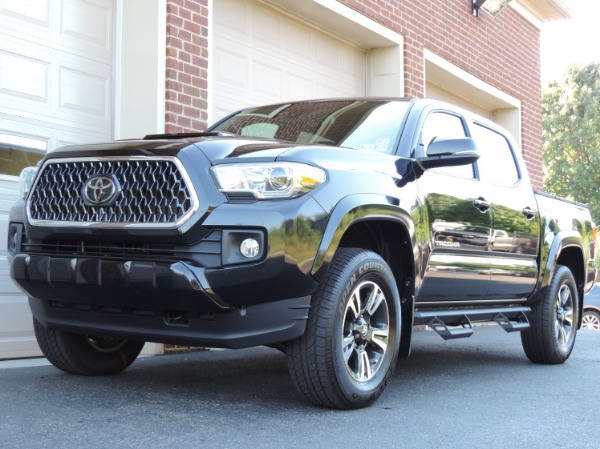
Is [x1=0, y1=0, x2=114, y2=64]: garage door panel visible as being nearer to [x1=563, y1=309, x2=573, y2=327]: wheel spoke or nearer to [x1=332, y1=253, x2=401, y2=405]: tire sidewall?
[x1=332, y1=253, x2=401, y2=405]: tire sidewall

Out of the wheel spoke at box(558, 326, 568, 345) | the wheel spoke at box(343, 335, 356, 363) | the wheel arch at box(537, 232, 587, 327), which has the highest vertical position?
the wheel arch at box(537, 232, 587, 327)

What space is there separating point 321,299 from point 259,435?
767 mm

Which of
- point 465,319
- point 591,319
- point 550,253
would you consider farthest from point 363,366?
point 591,319

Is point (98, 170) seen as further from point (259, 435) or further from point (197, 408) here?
point (259, 435)

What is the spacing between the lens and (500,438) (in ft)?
12.8

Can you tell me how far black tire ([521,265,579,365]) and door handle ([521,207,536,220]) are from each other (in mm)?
678

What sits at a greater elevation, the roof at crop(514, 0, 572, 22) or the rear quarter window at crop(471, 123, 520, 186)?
the roof at crop(514, 0, 572, 22)

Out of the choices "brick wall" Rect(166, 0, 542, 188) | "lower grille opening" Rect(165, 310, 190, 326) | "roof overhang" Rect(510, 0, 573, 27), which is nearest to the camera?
"lower grille opening" Rect(165, 310, 190, 326)

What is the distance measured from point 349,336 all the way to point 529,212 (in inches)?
106

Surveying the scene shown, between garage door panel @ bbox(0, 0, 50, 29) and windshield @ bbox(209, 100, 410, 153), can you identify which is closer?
windshield @ bbox(209, 100, 410, 153)

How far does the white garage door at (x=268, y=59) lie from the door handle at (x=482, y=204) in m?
3.47

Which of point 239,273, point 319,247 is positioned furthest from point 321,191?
point 239,273

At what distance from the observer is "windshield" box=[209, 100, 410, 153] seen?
5.14 metres

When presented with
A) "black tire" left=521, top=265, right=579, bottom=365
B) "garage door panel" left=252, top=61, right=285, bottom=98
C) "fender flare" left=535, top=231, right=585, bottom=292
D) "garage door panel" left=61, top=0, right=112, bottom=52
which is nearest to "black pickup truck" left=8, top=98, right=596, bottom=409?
"fender flare" left=535, top=231, right=585, bottom=292
